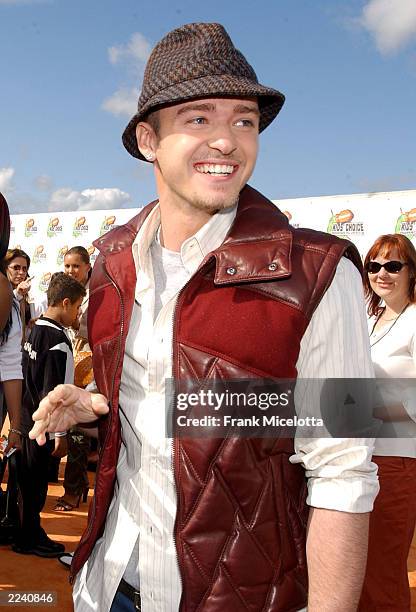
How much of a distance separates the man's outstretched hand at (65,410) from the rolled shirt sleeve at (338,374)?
0.66 meters

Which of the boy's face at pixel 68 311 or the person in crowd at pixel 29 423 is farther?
A: the boy's face at pixel 68 311

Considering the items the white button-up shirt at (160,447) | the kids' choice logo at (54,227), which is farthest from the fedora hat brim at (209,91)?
the kids' choice logo at (54,227)

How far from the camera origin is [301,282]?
4.89ft

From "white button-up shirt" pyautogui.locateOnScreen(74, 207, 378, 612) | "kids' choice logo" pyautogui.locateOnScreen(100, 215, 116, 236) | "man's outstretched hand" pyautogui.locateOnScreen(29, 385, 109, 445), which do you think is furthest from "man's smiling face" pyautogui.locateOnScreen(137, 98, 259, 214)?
"kids' choice logo" pyautogui.locateOnScreen(100, 215, 116, 236)

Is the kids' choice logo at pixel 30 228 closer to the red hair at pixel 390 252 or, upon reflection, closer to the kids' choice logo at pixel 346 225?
the kids' choice logo at pixel 346 225

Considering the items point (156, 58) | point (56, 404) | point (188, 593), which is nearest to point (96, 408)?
point (56, 404)

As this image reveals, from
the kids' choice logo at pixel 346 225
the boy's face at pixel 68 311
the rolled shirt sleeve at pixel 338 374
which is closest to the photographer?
the rolled shirt sleeve at pixel 338 374

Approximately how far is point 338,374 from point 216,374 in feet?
1.09

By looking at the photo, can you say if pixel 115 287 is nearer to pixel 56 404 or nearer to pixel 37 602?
pixel 56 404

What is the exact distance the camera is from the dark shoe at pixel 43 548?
16.6 feet

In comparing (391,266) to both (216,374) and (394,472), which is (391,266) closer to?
(394,472)

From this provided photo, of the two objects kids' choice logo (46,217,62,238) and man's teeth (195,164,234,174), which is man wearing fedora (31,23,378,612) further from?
kids' choice logo (46,217,62,238)

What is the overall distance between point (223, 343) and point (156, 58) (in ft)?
3.32

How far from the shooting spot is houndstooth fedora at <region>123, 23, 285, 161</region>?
5.57ft
